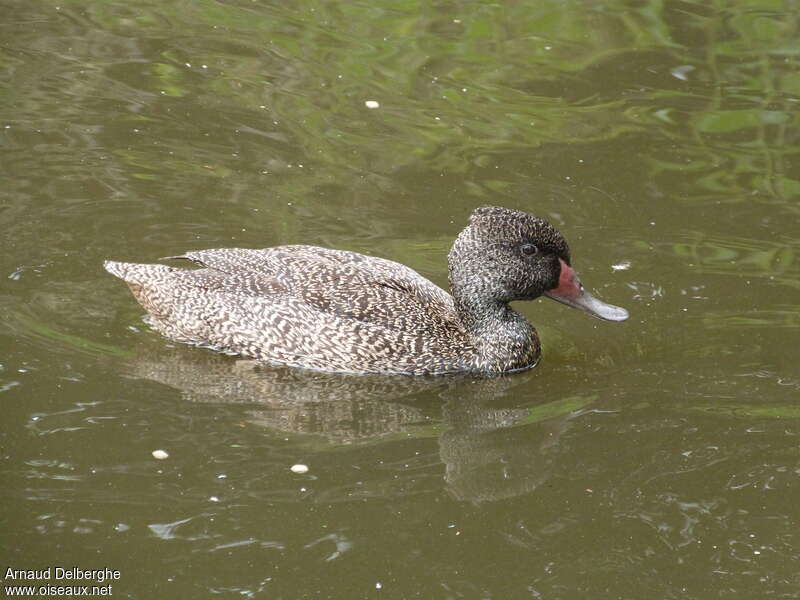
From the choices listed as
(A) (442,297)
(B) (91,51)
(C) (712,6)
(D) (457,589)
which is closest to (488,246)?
(A) (442,297)

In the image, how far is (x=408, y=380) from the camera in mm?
8781

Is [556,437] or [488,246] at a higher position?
[488,246]

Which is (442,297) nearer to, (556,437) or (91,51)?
(556,437)

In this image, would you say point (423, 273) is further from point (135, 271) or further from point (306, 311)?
point (135, 271)

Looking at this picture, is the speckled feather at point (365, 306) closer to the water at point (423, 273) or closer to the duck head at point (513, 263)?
the duck head at point (513, 263)

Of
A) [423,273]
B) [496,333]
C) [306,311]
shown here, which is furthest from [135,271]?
[496,333]

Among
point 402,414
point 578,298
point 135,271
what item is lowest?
point 402,414

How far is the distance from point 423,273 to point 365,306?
1299 mm

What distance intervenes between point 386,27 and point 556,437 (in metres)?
7.12

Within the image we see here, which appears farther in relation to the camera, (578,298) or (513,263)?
(578,298)

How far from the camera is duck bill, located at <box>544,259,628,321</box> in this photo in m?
8.91

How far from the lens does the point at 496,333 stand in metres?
8.92

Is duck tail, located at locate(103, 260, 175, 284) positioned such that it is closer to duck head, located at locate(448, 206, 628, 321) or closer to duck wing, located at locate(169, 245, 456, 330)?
duck wing, located at locate(169, 245, 456, 330)

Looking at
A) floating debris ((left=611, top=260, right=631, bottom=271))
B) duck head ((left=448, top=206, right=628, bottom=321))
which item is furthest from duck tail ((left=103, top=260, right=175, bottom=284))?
floating debris ((left=611, top=260, right=631, bottom=271))
